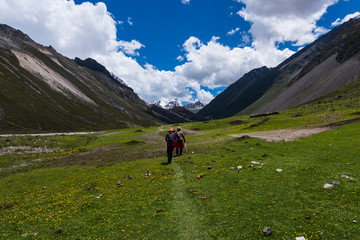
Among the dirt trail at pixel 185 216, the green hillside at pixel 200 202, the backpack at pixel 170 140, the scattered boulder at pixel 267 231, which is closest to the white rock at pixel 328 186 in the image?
the green hillside at pixel 200 202

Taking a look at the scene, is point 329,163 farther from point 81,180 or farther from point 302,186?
point 81,180

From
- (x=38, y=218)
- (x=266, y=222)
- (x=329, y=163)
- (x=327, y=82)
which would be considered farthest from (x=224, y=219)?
(x=327, y=82)

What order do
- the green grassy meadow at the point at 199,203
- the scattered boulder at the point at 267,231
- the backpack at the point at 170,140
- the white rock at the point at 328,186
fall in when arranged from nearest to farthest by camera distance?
the scattered boulder at the point at 267,231
the green grassy meadow at the point at 199,203
the white rock at the point at 328,186
the backpack at the point at 170,140

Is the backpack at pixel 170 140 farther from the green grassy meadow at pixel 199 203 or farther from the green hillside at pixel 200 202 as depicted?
the green grassy meadow at pixel 199 203

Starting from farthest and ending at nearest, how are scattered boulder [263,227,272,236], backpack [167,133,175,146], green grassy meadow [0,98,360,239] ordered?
backpack [167,133,175,146]
green grassy meadow [0,98,360,239]
scattered boulder [263,227,272,236]

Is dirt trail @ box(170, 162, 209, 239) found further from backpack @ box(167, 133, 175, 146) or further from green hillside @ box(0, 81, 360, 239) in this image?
backpack @ box(167, 133, 175, 146)

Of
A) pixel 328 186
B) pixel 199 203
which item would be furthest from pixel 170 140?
pixel 328 186

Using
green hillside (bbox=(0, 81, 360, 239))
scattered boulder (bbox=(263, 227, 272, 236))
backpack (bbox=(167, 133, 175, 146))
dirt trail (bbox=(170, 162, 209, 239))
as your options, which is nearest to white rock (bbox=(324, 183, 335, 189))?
green hillside (bbox=(0, 81, 360, 239))

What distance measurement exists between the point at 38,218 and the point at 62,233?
9.44 feet

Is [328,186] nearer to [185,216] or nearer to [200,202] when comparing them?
[200,202]

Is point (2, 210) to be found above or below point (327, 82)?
below

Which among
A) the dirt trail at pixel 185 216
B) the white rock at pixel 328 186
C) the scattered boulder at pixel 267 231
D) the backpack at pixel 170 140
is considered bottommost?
the dirt trail at pixel 185 216

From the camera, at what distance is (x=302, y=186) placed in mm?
12289

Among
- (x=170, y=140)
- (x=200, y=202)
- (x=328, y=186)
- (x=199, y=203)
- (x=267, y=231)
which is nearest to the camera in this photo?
(x=267, y=231)
